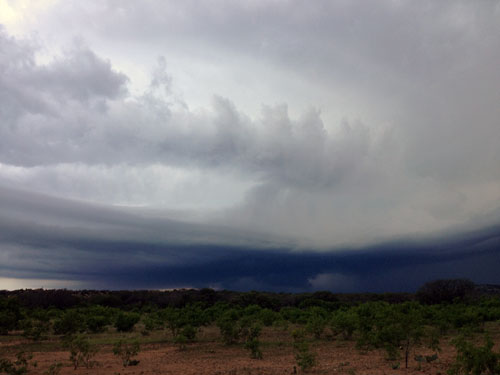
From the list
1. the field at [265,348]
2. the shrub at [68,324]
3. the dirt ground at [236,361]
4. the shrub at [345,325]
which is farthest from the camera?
the shrub at [68,324]

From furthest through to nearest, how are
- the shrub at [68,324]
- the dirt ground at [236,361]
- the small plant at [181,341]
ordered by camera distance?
the shrub at [68,324], the small plant at [181,341], the dirt ground at [236,361]

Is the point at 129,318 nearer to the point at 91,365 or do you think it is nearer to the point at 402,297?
the point at 91,365

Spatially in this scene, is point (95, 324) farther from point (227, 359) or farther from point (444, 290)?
point (444, 290)

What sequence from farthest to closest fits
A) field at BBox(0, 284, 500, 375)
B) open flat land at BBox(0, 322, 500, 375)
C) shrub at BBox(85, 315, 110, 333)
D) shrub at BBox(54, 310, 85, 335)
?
shrub at BBox(85, 315, 110, 333), shrub at BBox(54, 310, 85, 335), open flat land at BBox(0, 322, 500, 375), field at BBox(0, 284, 500, 375)

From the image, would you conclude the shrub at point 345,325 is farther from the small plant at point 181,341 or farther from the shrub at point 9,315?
the shrub at point 9,315

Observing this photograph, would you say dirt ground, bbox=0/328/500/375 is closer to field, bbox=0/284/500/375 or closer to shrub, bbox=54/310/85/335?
field, bbox=0/284/500/375

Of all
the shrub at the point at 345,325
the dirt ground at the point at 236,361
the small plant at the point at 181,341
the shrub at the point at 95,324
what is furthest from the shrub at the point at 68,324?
the shrub at the point at 345,325

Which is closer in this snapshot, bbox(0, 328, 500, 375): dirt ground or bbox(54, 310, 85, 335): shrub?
bbox(0, 328, 500, 375): dirt ground

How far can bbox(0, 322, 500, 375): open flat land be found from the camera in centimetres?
1706

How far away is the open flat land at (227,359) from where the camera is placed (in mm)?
17062

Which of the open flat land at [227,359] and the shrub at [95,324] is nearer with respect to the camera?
the open flat land at [227,359]

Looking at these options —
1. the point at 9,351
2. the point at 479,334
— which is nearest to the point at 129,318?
the point at 9,351

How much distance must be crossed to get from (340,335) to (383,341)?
1024 centimetres

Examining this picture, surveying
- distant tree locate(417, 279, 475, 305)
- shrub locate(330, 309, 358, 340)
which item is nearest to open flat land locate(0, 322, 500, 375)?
shrub locate(330, 309, 358, 340)
